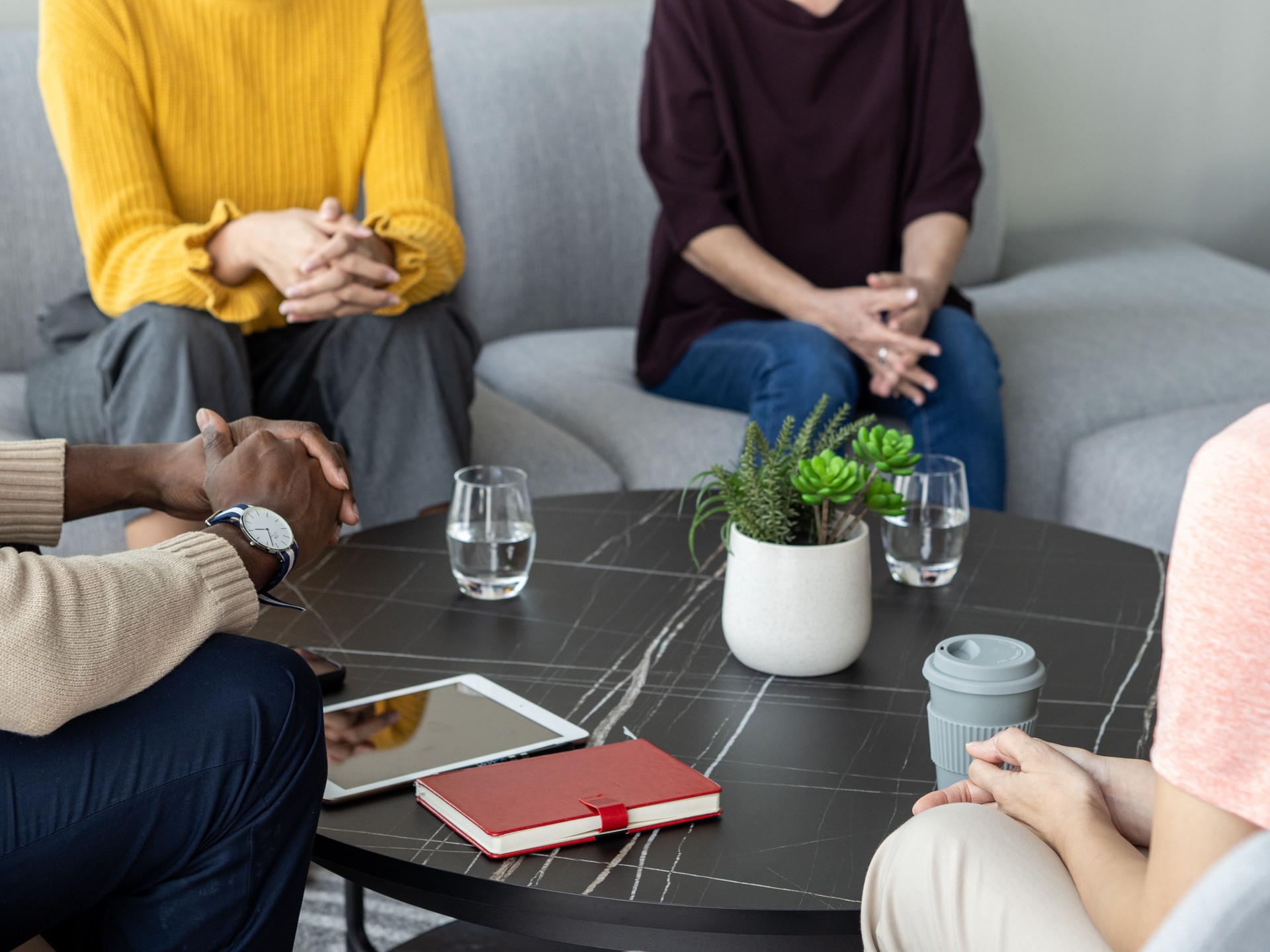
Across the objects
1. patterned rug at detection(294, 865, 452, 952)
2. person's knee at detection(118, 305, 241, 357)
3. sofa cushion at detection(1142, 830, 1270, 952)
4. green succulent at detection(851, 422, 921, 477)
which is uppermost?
sofa cushion at detection(1142, 830, 1270, 952)

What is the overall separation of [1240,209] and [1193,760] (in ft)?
11.1

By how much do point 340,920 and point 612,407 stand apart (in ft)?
3.14

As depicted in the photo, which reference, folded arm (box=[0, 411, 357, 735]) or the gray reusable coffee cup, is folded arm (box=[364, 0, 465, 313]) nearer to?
folded arm (box=[0, 411, 357, 735])

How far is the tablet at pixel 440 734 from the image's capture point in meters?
1.00

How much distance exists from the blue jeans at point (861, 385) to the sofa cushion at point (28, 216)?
1052 millimetres

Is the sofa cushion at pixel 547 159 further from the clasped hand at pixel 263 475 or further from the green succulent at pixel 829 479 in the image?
the green succulent at pixel 829 479

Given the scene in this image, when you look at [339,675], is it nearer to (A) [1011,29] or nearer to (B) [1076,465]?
(B) [1076,465]

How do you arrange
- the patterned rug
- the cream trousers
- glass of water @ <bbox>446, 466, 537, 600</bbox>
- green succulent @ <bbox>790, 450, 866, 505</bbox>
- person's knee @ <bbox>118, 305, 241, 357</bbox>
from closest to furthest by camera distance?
the cream trousers, green succulent @ <bbox>790, 450, 866, 505</bbox>, glass of water @ <bbox>446, 466, 537, 600</bbox>, the patterned rug, person's knee @ <bbox>118, 305, 241, 357</bbox>

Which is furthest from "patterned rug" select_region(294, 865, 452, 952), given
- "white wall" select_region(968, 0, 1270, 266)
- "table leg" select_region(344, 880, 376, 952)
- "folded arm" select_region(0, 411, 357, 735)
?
"white wall" select_region(968, 0, 1270, 266)

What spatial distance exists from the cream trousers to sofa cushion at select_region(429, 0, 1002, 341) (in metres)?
1.87

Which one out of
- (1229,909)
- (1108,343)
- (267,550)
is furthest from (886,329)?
(1229,909)

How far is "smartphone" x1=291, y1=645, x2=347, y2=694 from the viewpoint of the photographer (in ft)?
3.79

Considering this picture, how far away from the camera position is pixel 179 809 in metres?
0.88

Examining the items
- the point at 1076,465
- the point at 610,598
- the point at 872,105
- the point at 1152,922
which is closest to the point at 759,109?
the point at 872,105
